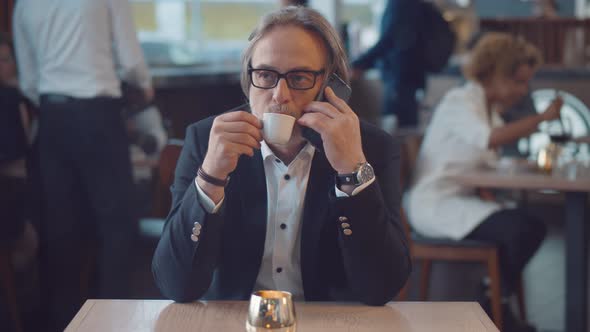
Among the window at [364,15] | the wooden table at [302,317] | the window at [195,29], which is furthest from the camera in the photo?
the window at [364,15]

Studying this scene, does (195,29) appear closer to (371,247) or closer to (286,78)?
(286,78)

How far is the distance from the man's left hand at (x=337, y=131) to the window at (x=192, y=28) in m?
4.19

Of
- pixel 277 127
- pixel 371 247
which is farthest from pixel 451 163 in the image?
pixel 277 127

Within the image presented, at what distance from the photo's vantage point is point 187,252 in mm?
1404

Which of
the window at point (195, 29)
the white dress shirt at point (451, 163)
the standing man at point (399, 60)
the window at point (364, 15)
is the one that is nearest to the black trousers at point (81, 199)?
the white dress shirt at point (451, 163)

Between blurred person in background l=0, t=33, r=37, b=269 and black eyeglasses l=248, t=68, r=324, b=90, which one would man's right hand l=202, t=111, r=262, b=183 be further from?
blurred person in background l=0, t=33, r=37, b=269

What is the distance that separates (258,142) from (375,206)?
25 cm

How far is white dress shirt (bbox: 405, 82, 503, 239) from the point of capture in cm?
305

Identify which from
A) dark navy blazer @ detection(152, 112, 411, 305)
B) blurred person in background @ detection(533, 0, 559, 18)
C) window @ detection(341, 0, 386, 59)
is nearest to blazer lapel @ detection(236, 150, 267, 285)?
dark navy blazer @ detection(152, 112, 411, 305)

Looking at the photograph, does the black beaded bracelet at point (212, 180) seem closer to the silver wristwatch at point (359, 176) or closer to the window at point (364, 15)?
the silver wristwatch at point (359, 176)

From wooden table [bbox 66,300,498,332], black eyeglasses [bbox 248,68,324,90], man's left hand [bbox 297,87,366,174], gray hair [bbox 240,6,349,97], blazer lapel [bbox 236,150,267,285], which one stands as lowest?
wooden table [bbox 66,300,498,332]

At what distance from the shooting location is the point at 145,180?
141 inches

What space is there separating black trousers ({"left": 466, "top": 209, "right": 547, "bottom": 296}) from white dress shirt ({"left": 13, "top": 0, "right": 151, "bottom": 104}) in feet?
5.01

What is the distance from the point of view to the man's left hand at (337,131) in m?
1.37
